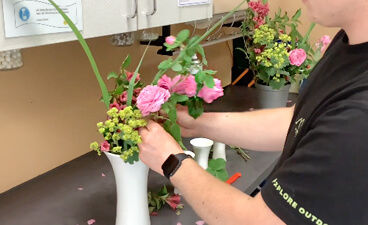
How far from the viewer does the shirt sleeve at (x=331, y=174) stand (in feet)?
2.17

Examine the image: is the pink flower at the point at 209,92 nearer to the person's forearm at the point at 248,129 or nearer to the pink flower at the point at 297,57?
the person's forearm at the point at 248,129

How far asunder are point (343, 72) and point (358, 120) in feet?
0.61

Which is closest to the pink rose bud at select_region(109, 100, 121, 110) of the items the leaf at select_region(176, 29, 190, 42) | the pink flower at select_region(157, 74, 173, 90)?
the pink flower at select_region(157, 74, 173, 90)

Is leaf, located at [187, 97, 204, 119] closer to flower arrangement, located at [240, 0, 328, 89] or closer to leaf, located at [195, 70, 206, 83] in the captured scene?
leaf, located at [195, 70, 206, 83]

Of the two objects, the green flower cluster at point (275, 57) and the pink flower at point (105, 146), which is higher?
the green flower cluster at point (275, 57)

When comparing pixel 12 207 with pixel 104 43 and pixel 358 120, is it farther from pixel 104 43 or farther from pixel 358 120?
pixel 358 120

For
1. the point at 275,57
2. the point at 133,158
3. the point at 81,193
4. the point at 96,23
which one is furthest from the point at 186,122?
the point at 275,57

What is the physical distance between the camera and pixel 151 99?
2.98ft

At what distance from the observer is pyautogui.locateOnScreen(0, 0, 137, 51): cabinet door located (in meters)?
0.90

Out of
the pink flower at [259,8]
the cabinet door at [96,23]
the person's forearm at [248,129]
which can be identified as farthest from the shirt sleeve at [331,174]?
the pink flower at [259,8]

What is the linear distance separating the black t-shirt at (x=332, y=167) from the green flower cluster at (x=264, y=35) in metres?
1.21

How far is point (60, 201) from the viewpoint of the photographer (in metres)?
1.32

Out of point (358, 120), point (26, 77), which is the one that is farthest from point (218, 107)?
point (358, 120)

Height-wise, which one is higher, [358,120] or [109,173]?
[358,120]
